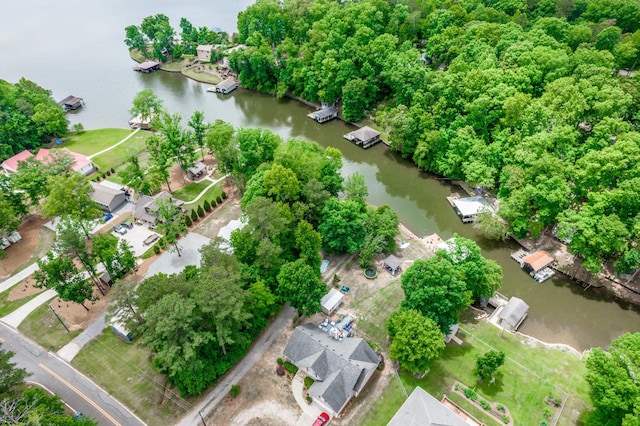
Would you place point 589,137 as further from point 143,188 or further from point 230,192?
point 143,188

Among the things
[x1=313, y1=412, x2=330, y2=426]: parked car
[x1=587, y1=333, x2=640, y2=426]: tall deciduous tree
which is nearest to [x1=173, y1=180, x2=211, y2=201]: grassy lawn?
[x1=313, y1=412, x2=330, y2=426]: parked car

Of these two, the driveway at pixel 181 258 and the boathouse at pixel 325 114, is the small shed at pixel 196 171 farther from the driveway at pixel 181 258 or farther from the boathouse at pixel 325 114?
the boathouse at pixel 325 114

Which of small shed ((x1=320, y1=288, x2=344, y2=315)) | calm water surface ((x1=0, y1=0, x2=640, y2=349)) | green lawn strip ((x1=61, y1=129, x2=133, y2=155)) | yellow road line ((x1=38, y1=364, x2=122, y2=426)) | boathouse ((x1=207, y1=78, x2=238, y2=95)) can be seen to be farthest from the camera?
boathouse ((x1=207, y1=78, x2=238, y2=95))

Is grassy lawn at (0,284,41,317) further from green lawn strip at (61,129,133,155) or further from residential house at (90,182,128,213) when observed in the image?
green lawn strip at (61,129,133,155)

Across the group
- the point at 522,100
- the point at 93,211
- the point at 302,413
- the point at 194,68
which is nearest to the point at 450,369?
the point at 302,413

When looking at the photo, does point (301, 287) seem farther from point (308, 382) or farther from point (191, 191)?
point (191, 191)

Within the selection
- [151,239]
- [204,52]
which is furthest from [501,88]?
[204,52]

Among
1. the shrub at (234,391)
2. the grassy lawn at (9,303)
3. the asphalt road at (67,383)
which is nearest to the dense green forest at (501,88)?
the shrub at (234,391)
